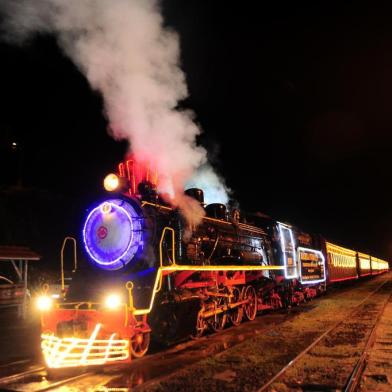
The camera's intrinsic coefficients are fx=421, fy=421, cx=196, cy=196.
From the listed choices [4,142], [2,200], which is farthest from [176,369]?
[4,142]

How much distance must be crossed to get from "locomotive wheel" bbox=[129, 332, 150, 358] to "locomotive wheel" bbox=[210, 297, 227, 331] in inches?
99.0

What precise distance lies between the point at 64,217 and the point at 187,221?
49.4ft

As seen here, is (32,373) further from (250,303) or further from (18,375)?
(250,303)

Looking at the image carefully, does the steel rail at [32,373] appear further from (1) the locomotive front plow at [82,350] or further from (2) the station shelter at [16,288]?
(2) the station shelter at [16,288]

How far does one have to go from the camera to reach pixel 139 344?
7336 millimetres

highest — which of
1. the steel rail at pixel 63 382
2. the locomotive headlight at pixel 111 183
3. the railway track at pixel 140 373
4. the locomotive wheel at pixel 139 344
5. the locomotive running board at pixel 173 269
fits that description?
the locomotive headlight at pixel 111 183

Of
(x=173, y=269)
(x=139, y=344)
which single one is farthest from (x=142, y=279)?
(x=139, y=344)

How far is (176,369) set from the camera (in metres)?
6.56

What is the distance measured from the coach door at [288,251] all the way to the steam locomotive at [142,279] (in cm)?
243

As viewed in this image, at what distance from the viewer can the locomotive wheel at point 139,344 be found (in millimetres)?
7169

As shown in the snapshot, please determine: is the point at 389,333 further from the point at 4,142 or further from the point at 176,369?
the point at 4,142

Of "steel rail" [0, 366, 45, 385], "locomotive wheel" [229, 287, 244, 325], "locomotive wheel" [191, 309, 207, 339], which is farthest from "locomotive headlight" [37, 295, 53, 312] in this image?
"locomotive wheel" [229, 287, 244, 325]

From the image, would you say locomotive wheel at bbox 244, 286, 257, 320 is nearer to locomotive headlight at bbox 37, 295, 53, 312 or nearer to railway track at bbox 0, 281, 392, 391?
railway track at bbox 0, 281, 392, 391

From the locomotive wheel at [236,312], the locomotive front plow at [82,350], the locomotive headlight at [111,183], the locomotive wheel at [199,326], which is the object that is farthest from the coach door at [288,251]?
the locomotive front plow at [82,350]
